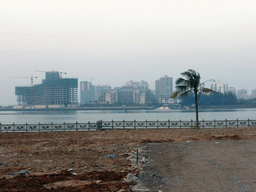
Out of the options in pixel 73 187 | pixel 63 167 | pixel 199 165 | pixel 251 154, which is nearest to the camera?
pixel 73 187

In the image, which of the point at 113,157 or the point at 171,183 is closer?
the point at 171,183

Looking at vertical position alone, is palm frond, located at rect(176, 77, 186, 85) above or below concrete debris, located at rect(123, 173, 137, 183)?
above

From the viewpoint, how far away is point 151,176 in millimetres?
12508

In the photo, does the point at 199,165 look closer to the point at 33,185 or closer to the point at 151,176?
the point at 151,176

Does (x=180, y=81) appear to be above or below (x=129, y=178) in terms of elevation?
above

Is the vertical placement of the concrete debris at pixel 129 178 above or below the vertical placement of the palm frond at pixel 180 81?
below

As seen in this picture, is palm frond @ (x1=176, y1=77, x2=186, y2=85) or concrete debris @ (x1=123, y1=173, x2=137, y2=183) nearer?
concrete debris @ (x1=123, y1=173, x2=137, y2=183)

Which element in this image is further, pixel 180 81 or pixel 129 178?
pixel 180 81

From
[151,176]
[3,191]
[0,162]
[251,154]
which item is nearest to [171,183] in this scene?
[151,176]

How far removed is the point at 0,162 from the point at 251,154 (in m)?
14.8

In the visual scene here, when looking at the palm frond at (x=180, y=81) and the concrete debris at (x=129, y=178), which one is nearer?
the concrete debris at (x=129, y=178)

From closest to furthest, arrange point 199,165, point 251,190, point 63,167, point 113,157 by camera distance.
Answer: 1. point 251,190
2. point 199,165
3. point 63,167
4. point 113,157

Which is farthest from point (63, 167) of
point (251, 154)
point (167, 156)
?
point (251, 154)

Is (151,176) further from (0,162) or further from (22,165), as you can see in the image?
(0,162)
